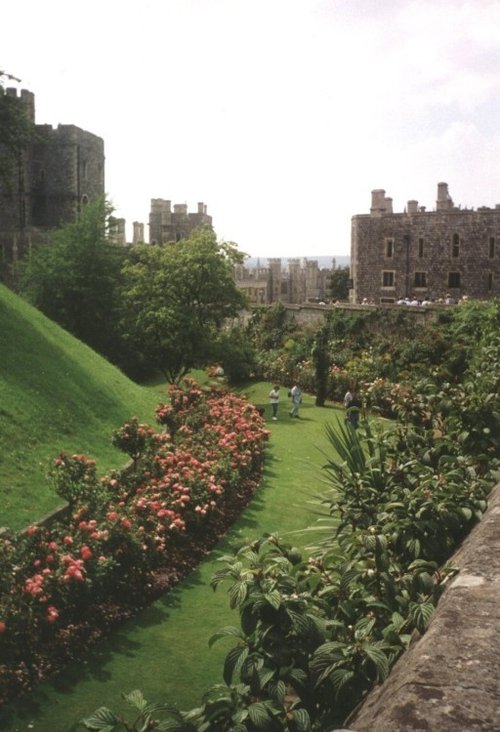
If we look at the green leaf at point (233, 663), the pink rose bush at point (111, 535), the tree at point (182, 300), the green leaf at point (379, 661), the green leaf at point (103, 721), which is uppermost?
the tree at point (182, 300)

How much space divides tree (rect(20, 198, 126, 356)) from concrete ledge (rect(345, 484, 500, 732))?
3444cm

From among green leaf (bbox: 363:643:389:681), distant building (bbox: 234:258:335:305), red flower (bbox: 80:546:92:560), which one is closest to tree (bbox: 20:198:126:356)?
red flower (bbox: 80:546:92:560)

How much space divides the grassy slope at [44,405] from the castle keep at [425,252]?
30.0 m

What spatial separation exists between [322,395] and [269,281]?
229 feet

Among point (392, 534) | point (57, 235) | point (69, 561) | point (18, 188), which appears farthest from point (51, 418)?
point (18, 188)

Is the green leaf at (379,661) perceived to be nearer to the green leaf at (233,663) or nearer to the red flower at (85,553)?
the green leaf at (233,663)

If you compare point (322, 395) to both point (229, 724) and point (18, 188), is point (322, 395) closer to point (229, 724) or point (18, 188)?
point (229, 724)

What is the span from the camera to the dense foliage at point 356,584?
4.14 meters

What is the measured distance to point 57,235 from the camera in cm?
4138

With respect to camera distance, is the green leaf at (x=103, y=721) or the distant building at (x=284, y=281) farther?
the distant building at (x=284, y=281)

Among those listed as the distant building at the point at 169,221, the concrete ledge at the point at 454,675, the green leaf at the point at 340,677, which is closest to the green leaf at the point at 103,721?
the green leaf at the point at 340,677

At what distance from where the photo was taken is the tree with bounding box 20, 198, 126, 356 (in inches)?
1491

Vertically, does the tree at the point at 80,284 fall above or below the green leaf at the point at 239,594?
above

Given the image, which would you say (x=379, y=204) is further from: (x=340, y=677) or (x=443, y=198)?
(x=340, y=677)
